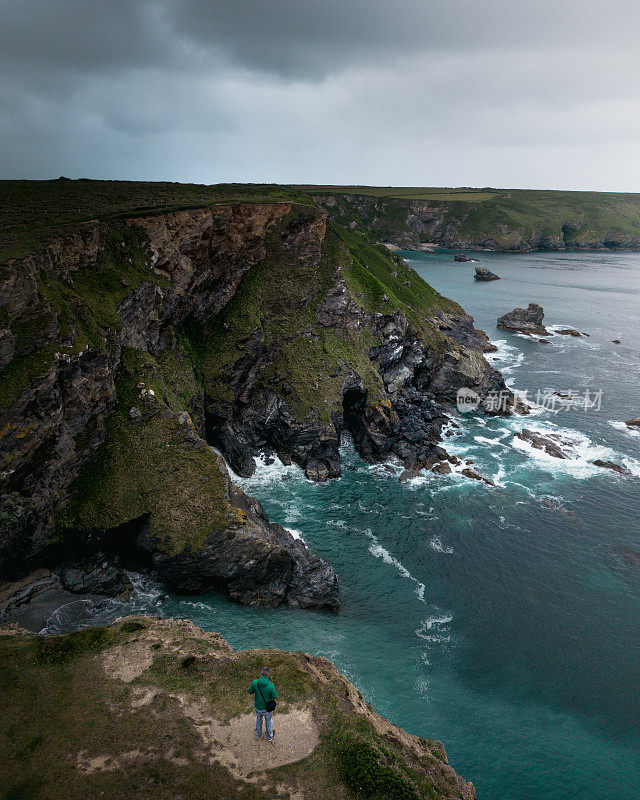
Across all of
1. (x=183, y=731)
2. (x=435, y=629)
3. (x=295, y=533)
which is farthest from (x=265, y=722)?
(x=295, y=533)

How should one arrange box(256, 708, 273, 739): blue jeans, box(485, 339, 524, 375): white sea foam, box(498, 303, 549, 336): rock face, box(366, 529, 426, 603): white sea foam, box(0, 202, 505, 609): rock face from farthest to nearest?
box(498, 303, 549, 336): rock face → box(485, 339, 524, 375): white sea foam → box(366, 529, 426, 603): white sea foam → box(0, 202, 505, 609): rock face → box(256, 708, 273, 739): blue jeans

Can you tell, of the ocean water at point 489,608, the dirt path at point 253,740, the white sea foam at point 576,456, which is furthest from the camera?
the white sea foam at point 576,456

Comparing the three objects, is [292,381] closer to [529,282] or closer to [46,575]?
[46,575]

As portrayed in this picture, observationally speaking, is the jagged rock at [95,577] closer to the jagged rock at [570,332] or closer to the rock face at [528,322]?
the rock face at [528,322]

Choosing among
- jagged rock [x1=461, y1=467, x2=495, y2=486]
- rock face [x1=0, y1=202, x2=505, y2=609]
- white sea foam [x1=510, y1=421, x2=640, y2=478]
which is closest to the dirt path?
rock face [x1=0, y1=202, x2=505, y2=609]

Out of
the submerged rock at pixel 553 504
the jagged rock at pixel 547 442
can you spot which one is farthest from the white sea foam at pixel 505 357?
the submerged rock at pixel 553 504

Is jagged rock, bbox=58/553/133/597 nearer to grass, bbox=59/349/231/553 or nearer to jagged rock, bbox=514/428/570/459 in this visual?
grass, bbox=59/349/231/553

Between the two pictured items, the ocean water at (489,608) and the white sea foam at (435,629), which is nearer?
the ocean water at (489,608)
